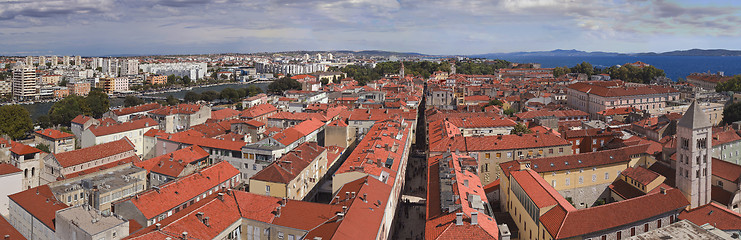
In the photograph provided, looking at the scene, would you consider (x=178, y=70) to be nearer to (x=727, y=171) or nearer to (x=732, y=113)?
(x=732, y=113)

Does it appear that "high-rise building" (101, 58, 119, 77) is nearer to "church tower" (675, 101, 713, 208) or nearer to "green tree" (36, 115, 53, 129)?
"green tree" (36, 115, 53, 129)

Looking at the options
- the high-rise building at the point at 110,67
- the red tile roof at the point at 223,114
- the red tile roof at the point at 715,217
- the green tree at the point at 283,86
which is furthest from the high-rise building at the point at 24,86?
the red tile roof at the point at 715,217

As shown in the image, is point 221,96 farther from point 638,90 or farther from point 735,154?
point 735,154

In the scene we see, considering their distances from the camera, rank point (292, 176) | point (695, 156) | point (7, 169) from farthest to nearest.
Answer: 1. point (7, 169)
2. point (292, 176)
3. point (695, 156)

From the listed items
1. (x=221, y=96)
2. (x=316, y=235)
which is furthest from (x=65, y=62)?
(x=316, y=235)

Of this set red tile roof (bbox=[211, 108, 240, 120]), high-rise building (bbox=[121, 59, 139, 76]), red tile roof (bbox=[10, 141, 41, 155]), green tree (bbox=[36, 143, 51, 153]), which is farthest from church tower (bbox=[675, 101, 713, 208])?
high-rise building (bbox=[121, 59, 139, 76])

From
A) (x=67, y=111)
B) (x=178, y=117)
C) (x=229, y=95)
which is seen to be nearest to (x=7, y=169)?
(x=178, y=117)

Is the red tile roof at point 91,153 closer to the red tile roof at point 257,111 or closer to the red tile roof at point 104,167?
the red tile roof at point 104,167
